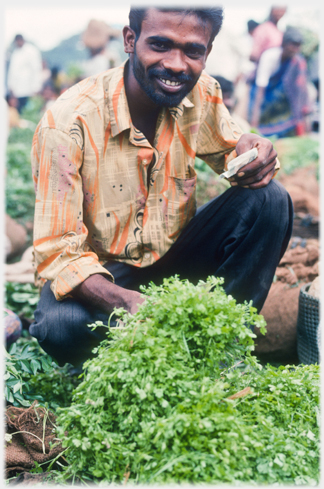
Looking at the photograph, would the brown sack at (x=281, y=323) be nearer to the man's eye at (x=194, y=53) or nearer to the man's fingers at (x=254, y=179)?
the man's fingers at (x=254, y=179)

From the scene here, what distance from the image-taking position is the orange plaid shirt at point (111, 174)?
7.40ft

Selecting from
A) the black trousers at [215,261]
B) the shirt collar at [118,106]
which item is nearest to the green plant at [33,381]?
the black trousers at [215,261]

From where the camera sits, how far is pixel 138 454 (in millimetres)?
1444

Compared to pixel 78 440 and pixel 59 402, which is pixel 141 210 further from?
pixel 78 440

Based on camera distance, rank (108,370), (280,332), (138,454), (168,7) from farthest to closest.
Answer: (280,332)
(168,7)
(108,370)
(138,454)

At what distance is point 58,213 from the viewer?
2.25 m

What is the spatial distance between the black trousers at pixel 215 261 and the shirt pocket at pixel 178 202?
8cm

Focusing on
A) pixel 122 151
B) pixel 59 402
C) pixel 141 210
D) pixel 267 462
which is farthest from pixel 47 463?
pixel 122 151

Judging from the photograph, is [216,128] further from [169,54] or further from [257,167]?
[169,54]

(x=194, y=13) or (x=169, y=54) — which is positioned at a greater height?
(x=194, y=13)

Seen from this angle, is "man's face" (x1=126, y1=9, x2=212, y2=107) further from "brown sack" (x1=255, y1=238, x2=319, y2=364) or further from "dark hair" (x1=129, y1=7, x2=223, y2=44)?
"brown sack" (x1=255, y1=238, x2=319, y2=364)

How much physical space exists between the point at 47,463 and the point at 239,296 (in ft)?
4.35

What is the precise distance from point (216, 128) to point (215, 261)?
83 centimetres

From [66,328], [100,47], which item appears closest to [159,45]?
[66,328]
